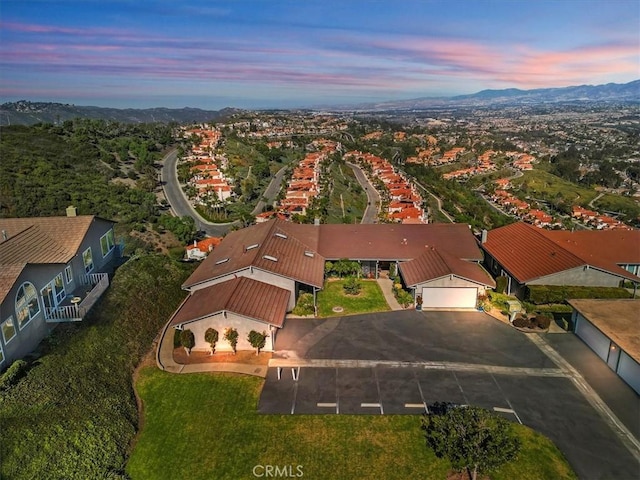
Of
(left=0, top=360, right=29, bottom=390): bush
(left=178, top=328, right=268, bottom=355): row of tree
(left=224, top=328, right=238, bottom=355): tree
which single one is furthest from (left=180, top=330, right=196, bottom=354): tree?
(left=0, top=360, right=29, bottom=390): bush

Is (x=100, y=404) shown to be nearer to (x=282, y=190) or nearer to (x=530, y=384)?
(x=530, y=384)

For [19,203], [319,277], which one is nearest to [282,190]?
[19,203]

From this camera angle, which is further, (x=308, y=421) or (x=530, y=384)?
(x=530, y=384)

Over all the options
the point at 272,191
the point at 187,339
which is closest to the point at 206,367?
the point at 187,339

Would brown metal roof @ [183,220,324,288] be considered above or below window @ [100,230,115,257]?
below

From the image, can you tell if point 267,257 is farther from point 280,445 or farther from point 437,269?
point 280,445

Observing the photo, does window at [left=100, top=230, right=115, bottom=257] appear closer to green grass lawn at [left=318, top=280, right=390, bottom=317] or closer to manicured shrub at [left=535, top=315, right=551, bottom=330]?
green grass lawn at [left=318, top=280, right=390, bottom=317]
